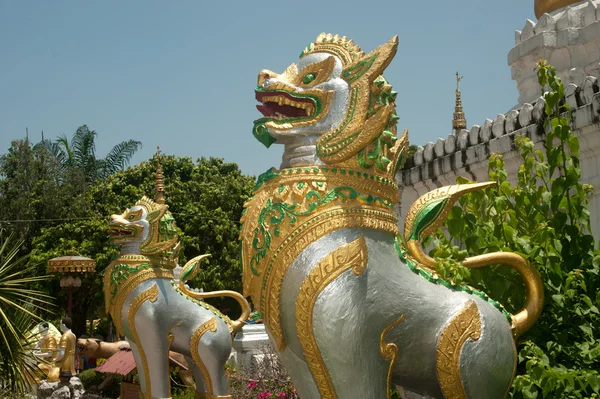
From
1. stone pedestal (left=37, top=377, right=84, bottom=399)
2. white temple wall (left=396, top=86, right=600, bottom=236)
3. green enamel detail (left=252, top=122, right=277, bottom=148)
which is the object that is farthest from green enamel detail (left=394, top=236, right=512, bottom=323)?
stone pedestal (left=37, top=377, right=84, bottom=399)

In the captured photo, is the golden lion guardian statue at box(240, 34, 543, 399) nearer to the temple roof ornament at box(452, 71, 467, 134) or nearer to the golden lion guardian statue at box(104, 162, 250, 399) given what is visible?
the golden lion guardian statue at box(104, 162, 250, 399)

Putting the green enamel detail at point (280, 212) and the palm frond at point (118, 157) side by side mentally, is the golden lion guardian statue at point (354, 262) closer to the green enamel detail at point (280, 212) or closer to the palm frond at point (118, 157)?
the green enamel detail at point (280, 212)

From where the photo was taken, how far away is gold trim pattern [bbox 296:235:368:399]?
11.7ft

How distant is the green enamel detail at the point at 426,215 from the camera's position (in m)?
3.91

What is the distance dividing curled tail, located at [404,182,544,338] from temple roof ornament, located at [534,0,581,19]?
11.1 metres

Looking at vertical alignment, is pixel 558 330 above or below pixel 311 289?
below

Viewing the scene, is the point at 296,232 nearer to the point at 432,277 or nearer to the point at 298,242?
the point at 298,242

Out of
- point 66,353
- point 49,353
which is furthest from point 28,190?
point 66,353

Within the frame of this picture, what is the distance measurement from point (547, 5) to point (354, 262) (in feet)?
39.3

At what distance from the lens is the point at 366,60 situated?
3.92 metres

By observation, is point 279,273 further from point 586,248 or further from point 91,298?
point 91,298

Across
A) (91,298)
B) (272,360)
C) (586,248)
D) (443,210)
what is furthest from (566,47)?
(91,298)

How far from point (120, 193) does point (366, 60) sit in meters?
21.5

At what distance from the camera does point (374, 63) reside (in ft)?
12.8
